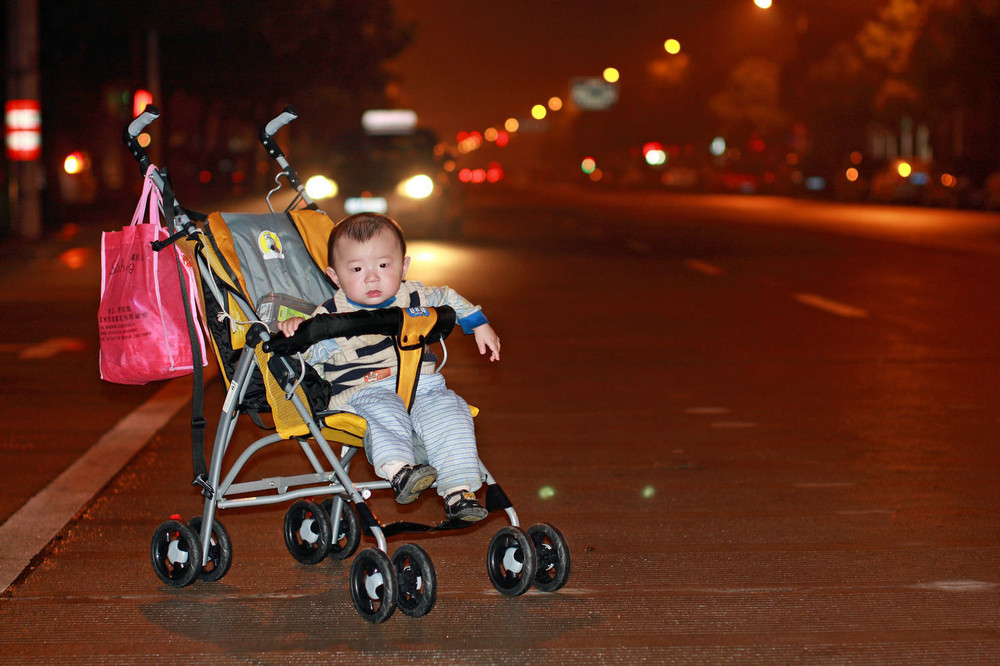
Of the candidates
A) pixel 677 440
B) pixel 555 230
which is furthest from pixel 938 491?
pixel 555 230

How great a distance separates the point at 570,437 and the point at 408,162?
56.1ft

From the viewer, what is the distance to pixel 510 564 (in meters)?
4.50

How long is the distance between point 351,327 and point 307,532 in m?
1.07

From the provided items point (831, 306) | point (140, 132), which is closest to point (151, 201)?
point (140, 132)

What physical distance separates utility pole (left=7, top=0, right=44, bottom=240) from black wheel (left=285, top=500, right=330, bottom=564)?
20.4m

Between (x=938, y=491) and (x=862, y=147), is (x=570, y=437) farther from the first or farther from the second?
(x=862, y=147)

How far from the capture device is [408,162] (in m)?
24.0

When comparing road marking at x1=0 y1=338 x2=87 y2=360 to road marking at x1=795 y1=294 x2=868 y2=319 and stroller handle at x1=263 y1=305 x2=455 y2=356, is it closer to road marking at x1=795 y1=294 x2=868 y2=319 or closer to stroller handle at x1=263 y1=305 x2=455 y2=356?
road marking at x1=795 y1=294 x2=868 y2=319

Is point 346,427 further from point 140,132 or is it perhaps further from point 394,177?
point 394,177

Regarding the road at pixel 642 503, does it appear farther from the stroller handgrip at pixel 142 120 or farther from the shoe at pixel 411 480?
the stroller handgrip at pixel 142 120

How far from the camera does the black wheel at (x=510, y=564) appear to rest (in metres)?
4.36

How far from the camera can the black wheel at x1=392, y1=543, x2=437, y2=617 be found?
13.9ft

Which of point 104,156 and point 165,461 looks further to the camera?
point 104,156

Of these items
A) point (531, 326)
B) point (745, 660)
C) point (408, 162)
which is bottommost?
point (745, 660)
